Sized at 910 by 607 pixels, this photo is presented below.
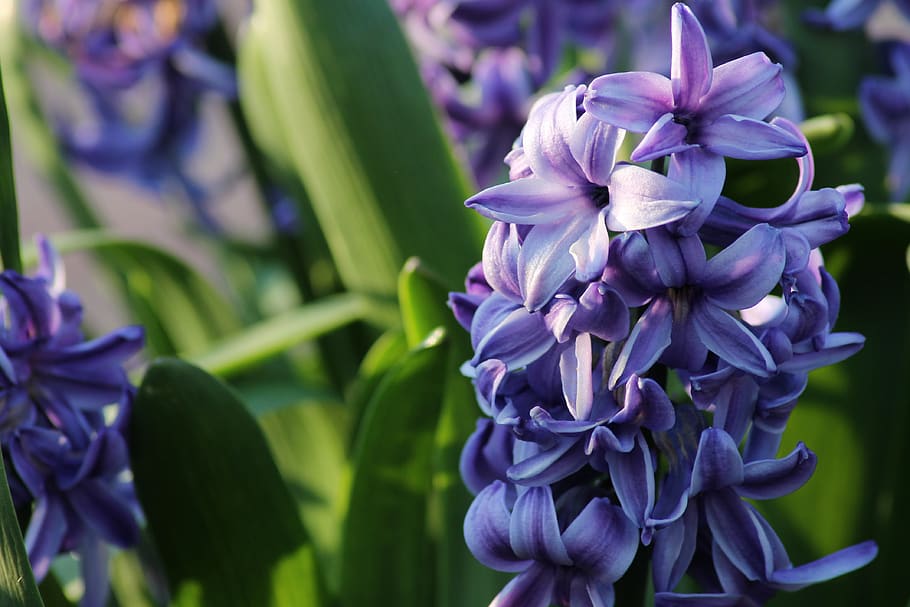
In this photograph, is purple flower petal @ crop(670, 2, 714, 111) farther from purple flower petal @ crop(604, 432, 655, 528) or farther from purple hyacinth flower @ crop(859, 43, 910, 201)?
purple hyacinth flower @ crop(859, 43, 910, 201)

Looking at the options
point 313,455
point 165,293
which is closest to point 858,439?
point 313,455

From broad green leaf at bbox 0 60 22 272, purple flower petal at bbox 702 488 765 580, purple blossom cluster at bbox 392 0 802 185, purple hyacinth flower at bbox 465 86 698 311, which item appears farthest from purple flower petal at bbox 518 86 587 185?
purple blossom cluster at bbox 392 0 802 185

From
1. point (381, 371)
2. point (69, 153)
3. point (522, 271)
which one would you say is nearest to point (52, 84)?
point (69, 153)

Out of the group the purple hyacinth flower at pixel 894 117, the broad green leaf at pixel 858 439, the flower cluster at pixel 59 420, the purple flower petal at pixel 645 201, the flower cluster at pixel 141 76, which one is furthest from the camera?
the flower cluster at pixel 141 76

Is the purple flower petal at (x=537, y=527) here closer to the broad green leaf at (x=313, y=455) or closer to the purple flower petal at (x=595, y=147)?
the purple flower petal at (x=595, y=147)

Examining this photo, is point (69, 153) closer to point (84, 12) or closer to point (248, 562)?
point (84, 12)

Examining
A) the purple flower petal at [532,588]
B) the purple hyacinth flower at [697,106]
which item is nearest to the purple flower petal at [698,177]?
the purple hyacinth flower at [697,106]

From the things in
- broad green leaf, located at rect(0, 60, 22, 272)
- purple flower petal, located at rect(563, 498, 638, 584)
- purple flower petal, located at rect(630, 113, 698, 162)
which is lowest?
purple flower petal, located at rect(563, 498, 638, 584)
